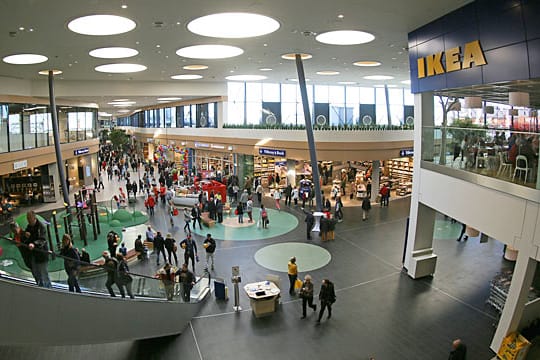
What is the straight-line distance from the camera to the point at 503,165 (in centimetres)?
792

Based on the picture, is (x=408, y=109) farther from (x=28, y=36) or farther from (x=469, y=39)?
(x=28, y=36)

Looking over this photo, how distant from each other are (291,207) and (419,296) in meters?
12.0

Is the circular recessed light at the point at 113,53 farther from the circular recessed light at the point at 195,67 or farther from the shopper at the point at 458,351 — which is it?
the shopper at the point at 458,351

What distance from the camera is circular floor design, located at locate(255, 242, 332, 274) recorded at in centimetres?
1312

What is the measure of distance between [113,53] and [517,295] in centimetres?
1443

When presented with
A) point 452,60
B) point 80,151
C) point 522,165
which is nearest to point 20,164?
point 80,151

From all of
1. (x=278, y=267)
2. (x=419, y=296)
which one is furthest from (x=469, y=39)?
(x=278, y=267)

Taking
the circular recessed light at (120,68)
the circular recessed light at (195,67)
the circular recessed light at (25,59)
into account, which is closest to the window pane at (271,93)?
the circular recessed light at (195,67)

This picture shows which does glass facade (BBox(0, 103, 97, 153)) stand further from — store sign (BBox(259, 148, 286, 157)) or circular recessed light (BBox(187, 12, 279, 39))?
circular recessed light (BBox(187, 12, 279, 39))

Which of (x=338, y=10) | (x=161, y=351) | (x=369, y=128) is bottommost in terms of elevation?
(x=161, y=351)

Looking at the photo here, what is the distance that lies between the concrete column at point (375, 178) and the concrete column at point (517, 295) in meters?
15.9

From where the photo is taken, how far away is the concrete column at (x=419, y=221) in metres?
11.7

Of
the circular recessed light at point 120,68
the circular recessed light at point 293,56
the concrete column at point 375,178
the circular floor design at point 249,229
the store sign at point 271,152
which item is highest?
the circular recessed light at point 120,68

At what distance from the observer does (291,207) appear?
73.2 feet
